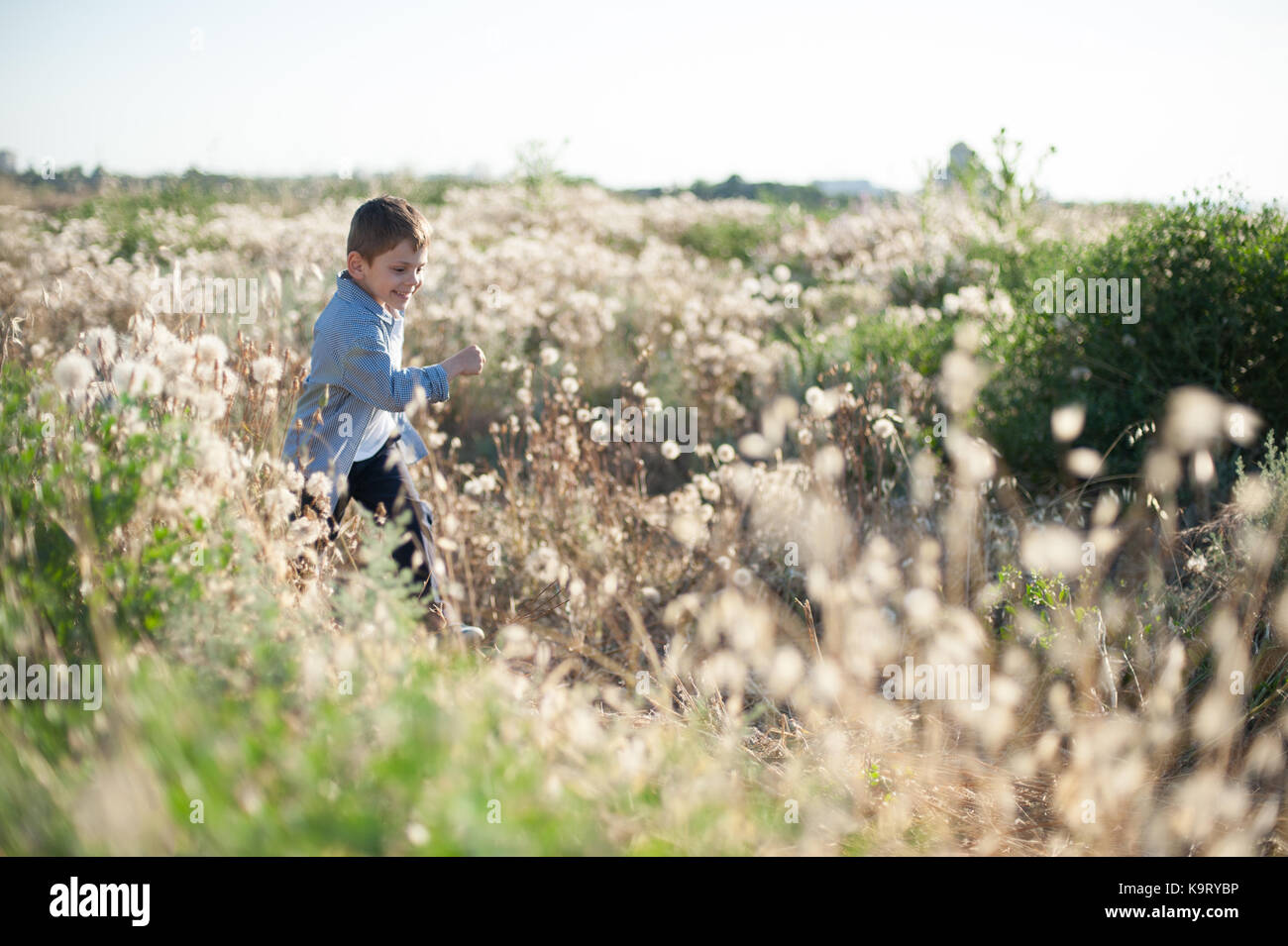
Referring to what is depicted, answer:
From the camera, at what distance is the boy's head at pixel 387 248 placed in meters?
3.05

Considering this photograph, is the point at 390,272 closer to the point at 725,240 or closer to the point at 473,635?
the point at 473,635

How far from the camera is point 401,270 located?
10.2ft

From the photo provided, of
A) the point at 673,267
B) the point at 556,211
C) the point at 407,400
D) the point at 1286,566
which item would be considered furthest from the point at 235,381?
the point at 556,211

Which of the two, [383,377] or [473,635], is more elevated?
[383,377]

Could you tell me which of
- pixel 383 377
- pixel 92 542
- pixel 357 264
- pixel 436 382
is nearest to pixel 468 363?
pixel 436 382

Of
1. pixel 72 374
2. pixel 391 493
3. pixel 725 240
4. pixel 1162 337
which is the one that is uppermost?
pixel 725 240

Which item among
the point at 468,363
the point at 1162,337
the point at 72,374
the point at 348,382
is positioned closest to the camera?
the point at 72,374

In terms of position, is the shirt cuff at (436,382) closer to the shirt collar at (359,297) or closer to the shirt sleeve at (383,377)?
the shirt sleeve at (383,377)

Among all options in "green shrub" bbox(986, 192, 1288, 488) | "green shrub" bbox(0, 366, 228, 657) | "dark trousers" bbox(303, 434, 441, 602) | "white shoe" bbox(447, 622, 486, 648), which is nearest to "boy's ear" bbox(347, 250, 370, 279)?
"dark trousers" bbox(303, 434, 441, 602)

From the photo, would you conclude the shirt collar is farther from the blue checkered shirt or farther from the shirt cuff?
the shirt cuff

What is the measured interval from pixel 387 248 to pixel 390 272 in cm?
9

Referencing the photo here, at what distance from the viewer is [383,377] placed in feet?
9.76

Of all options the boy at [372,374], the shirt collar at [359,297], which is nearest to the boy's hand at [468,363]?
the boy at [372,374]
